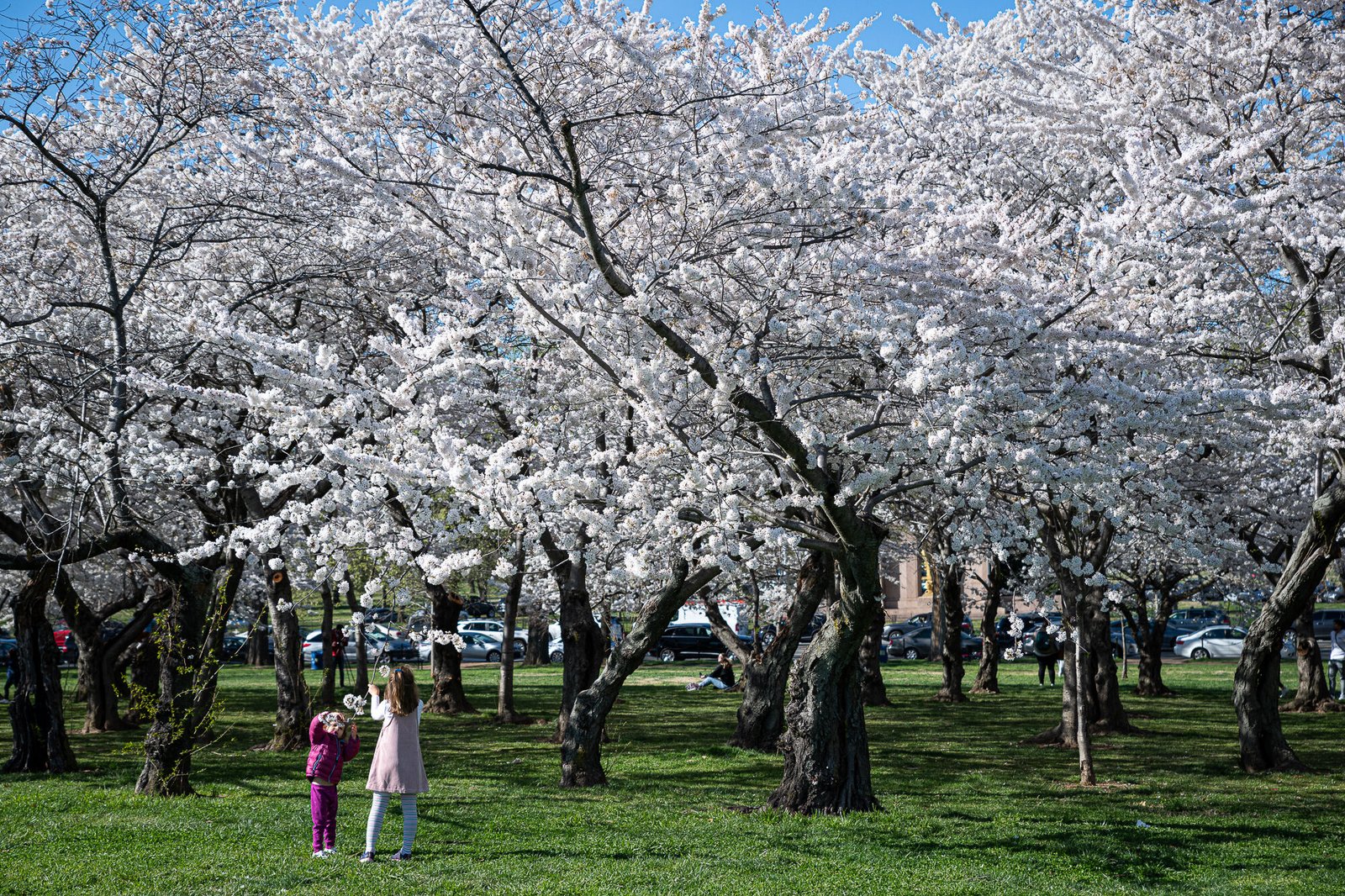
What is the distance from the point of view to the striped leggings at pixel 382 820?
738cm

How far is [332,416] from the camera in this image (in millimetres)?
6762

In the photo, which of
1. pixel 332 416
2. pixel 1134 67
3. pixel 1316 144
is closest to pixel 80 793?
pixel 332 416

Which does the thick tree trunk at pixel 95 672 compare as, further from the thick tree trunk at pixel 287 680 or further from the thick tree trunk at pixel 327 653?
the thick tree trunk at pixel 287 680

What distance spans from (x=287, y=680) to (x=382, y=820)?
662 cm

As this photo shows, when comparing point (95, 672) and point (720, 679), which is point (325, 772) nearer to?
point (95, 672)

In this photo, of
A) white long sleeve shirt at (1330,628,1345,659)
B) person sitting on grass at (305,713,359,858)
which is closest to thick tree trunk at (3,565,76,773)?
person sitting on grass at (305,713,359,858)

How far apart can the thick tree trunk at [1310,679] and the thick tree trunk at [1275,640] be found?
7361mm

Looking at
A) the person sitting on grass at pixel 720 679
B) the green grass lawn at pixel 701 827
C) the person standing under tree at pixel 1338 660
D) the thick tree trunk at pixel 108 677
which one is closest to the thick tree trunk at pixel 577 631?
the green grass lawn at pixel 701 827

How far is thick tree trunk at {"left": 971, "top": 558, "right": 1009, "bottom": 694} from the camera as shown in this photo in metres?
22.6

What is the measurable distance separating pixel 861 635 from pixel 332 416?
4.48 metres

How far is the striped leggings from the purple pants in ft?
1.06

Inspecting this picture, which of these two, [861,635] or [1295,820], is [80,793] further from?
[1295,820]

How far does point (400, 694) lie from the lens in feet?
25.0

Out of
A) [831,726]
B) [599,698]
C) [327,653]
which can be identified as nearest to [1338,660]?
[831,726]
